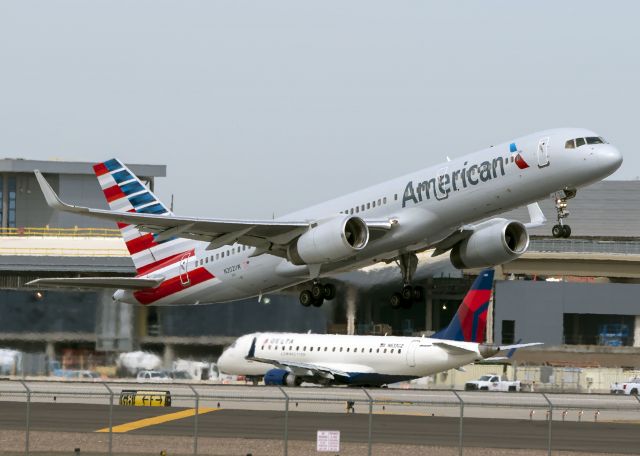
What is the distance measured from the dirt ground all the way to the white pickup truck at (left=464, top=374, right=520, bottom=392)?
86.5 ft

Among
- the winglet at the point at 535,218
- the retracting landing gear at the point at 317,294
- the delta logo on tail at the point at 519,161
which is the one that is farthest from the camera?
the winglet at the point at 535,218

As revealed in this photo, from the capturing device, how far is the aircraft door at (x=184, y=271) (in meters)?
57.2

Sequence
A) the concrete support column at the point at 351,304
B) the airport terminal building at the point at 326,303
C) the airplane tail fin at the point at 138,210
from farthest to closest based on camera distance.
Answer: the concrete support column at the point at 351,304
the airport terminal building at the point at 326,303
the airplane tail fin at the point at 138,210

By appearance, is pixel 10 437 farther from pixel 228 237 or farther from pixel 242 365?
pixel 242 365

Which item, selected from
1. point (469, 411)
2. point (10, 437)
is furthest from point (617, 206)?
point (10, 437)

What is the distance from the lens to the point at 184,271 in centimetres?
5753

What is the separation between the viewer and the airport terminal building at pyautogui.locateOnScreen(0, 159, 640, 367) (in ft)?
210

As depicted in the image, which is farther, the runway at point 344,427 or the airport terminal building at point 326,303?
the airport terminal building at point 326,303

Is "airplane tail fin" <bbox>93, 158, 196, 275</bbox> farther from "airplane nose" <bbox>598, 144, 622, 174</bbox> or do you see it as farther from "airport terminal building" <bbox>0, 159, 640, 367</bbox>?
"airplane nose" <bbox>598, 144, 622, 174</bbox>

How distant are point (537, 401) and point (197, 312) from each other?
16951mm

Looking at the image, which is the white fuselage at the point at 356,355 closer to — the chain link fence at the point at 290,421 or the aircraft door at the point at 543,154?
the chain link fence at the point at 290,421

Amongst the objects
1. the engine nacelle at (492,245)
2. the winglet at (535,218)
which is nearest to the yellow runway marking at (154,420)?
the engine nacelle at (492,245)

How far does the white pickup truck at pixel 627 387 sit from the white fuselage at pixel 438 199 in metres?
22.8

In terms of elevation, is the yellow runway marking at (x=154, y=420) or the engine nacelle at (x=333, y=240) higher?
the engine nacelle at (x=333, y=240)
